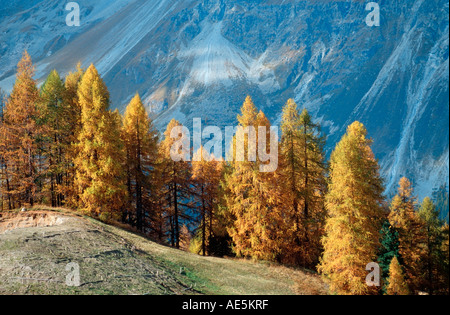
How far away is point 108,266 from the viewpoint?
18734mm

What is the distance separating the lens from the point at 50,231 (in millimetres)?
21906

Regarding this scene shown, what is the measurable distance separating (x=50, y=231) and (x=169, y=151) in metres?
14.3

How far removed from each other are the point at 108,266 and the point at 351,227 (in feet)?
48.2

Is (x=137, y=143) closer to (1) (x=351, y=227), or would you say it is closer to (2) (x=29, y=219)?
Answer: (2) (x=29, y=219)

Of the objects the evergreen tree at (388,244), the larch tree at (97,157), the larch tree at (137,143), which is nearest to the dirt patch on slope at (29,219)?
the larch tree at (97,157)

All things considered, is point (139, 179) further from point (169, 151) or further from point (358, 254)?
point (358, 254)

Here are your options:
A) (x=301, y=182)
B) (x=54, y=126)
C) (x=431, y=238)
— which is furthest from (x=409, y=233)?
(x=54, y=126)

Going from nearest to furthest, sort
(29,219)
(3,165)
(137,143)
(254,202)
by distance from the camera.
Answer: (29,219) → (254,202) → (3,165) → (137,143)

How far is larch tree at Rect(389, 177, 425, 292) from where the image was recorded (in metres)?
31.6

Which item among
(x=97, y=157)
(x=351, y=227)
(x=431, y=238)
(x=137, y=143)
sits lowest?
(x=431, y=238)

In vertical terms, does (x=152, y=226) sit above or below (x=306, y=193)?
below

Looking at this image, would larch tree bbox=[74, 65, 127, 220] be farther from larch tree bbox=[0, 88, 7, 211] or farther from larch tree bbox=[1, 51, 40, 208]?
larch tree bbox=[0, 88, 7, 211]
